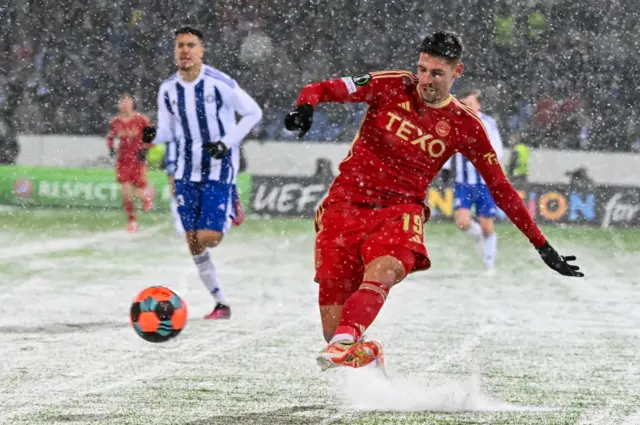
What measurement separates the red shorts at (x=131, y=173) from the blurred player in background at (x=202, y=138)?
31.8 feet

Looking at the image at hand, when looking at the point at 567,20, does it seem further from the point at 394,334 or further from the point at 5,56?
the point at 394,334

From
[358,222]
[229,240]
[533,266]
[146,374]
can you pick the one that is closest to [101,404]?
[146,374]

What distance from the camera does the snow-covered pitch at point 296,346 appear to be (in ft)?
16.3

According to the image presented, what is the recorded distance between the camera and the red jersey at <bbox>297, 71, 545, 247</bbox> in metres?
5.23

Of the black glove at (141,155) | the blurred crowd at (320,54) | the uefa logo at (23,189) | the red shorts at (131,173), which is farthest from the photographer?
the blurred crowd at (320,54)

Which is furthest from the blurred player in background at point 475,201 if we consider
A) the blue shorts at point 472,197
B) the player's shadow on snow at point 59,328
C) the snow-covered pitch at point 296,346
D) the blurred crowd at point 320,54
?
the blurred crowd at point 320,54

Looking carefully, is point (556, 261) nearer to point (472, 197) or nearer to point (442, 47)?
point (442, 47)

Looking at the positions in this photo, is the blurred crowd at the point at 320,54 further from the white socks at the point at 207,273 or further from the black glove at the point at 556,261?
the black glove at the point at 556,261

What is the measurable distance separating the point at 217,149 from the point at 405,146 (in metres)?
2.84

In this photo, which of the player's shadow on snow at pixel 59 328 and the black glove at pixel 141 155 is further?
the black glove at pixel 141 155

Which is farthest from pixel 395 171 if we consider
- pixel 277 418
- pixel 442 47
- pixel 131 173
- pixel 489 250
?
pixel 131 173

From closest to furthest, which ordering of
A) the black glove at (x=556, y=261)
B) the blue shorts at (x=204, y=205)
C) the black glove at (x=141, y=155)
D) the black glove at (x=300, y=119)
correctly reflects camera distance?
the black glove at (x=300, y=119), the black glove at (x=556, y=261), the blue shorts at (x=204, y=205), the black glove at (x=141, y=155)

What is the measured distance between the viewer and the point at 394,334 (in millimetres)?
7848

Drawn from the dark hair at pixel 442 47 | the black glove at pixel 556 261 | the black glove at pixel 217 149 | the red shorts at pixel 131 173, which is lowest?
the red shorts at pixel 131 173
